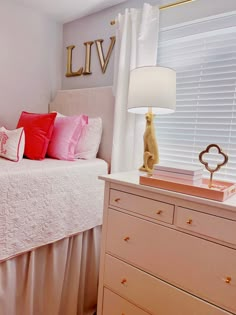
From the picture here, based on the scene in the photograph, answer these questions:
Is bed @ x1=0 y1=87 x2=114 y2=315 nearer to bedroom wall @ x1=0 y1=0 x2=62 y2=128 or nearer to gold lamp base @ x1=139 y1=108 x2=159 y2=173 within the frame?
gold lamp base @ x1=139 y1=108 x2=159 y2=173

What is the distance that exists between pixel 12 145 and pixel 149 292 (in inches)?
46.8

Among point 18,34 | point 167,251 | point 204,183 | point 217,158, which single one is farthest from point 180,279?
point 18,34

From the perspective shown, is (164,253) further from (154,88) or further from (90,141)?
(90,141)

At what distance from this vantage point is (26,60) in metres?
2.32

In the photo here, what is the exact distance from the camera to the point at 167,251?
119 cm

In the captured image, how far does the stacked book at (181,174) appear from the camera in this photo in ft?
3.88

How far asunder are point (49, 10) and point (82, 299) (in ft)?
7.73

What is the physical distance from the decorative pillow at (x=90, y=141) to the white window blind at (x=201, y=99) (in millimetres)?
464

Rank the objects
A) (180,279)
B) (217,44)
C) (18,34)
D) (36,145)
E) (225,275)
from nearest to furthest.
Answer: (225,275)
(180,279)
(217,44)
(36,145)
(18,34)

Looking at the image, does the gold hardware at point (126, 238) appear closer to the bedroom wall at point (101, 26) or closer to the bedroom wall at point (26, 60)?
the bedroom wall at point (101, 26)

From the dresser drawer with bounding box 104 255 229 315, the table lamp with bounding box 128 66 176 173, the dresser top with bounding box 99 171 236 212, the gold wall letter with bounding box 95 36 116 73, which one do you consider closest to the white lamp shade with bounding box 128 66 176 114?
the table lamp with bounding box 128 66 176 173

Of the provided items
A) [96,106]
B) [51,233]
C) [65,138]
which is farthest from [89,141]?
[51,233]

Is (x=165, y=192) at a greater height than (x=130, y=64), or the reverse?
(x=130, y=64)

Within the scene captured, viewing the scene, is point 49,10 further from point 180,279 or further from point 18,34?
point 180,279
